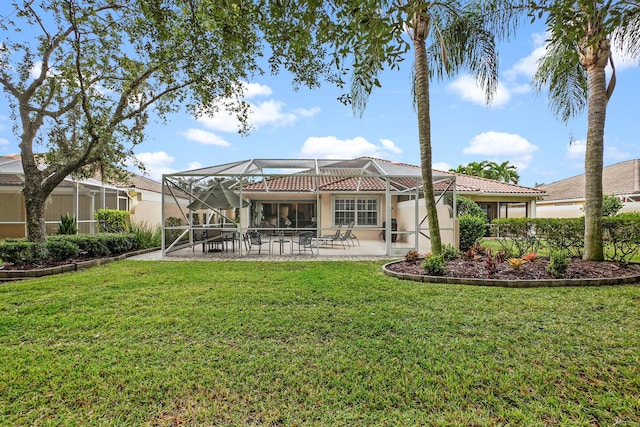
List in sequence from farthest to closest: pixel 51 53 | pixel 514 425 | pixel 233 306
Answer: pixel 51 53, pixel 233 306, pixel 514 425

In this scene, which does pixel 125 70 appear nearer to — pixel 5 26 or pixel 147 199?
pixel 5 26

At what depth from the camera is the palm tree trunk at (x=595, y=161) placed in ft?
24.7

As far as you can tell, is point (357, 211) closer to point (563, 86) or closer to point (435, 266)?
point (563, 86)

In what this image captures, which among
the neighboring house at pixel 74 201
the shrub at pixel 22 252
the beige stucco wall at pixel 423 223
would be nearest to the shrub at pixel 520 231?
the beige stucco wall at pixel 423 223

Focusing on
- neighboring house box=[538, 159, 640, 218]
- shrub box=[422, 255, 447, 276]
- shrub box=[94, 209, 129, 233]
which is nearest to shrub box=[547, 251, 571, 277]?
shrub box=[422, 255, 447, 276]

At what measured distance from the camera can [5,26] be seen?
8016mm

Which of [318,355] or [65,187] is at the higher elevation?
[65,187]

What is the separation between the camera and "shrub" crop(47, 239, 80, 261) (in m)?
8.79

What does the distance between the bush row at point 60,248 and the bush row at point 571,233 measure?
12.3 metres

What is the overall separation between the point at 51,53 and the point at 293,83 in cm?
743

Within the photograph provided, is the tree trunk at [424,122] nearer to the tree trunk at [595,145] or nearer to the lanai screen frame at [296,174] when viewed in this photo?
the lanai screen frame at [296,174]

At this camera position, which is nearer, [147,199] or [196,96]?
[196,96]

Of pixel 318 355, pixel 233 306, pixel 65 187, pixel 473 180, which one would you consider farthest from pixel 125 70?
pixel 473 180

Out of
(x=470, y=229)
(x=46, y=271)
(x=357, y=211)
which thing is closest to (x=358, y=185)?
(x=357, y=211)
